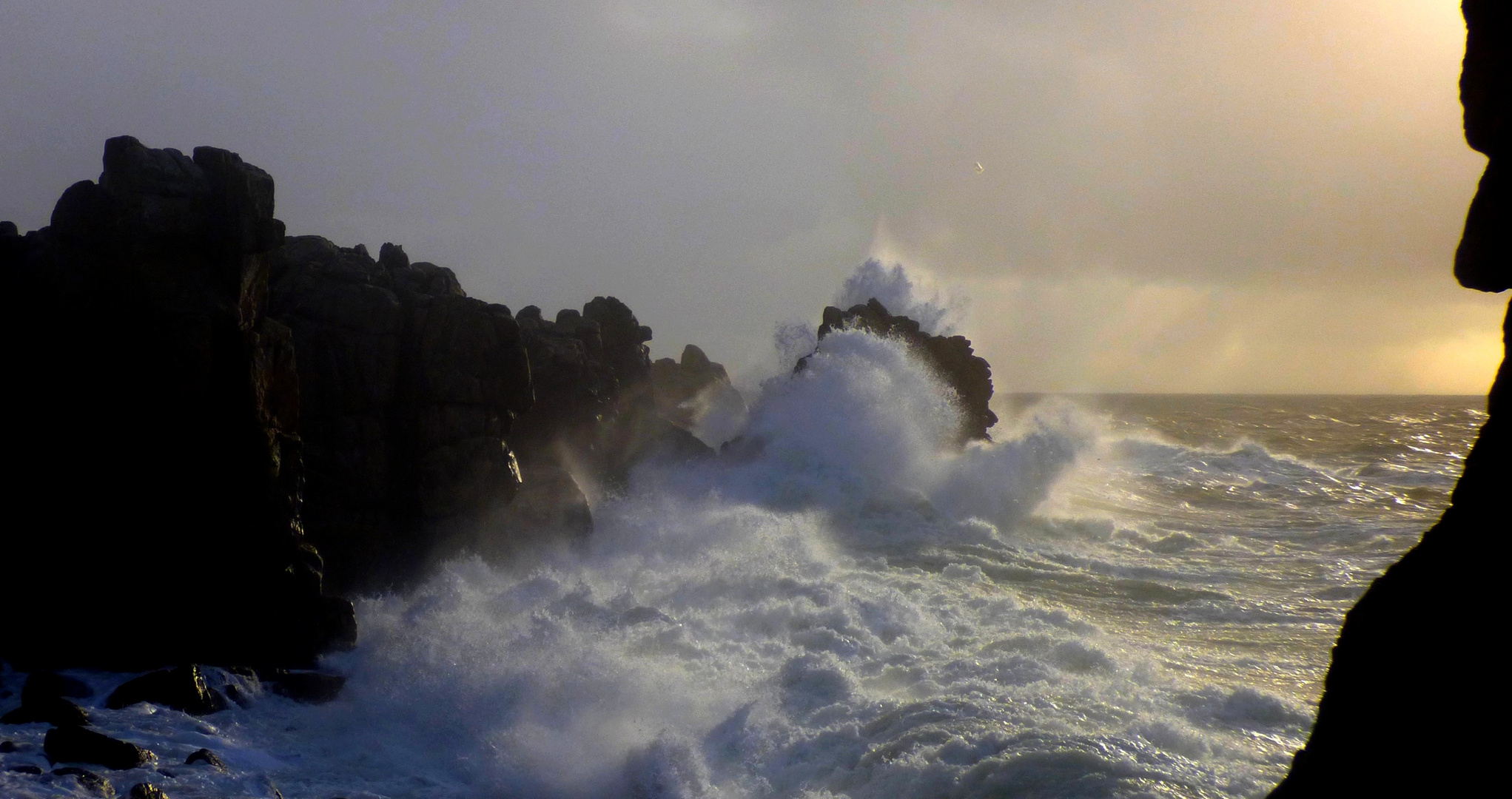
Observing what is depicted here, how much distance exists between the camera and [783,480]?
2731 centimetres

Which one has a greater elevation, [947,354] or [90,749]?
[947,354]

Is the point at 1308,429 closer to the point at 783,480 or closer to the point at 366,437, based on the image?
the point at 783,480

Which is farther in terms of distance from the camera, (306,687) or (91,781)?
(306,687)

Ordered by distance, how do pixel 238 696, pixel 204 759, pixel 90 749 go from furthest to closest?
pixel 238 696 → pixel 204 759 → pixel 90 749

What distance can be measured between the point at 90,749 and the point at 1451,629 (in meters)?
10.4

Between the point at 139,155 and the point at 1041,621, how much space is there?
13.9 metres

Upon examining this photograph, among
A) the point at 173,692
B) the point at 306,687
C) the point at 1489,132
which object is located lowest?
the point at 306,687

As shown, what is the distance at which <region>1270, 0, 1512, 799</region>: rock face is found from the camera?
3.63 m

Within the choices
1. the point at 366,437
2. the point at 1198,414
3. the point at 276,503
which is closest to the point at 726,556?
the point at 366,437

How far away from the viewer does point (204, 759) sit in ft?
31.8

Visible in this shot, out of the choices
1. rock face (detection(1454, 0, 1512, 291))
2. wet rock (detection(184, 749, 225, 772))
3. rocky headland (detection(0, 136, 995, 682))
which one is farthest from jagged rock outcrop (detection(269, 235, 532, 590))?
rock face (detection(1454, 0, 1512, 291))

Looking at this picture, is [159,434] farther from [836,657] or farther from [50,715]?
[836,657]

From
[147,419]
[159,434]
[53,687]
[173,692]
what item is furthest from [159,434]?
[173,692]

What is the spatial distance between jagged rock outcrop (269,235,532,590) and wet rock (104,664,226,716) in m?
5.45
